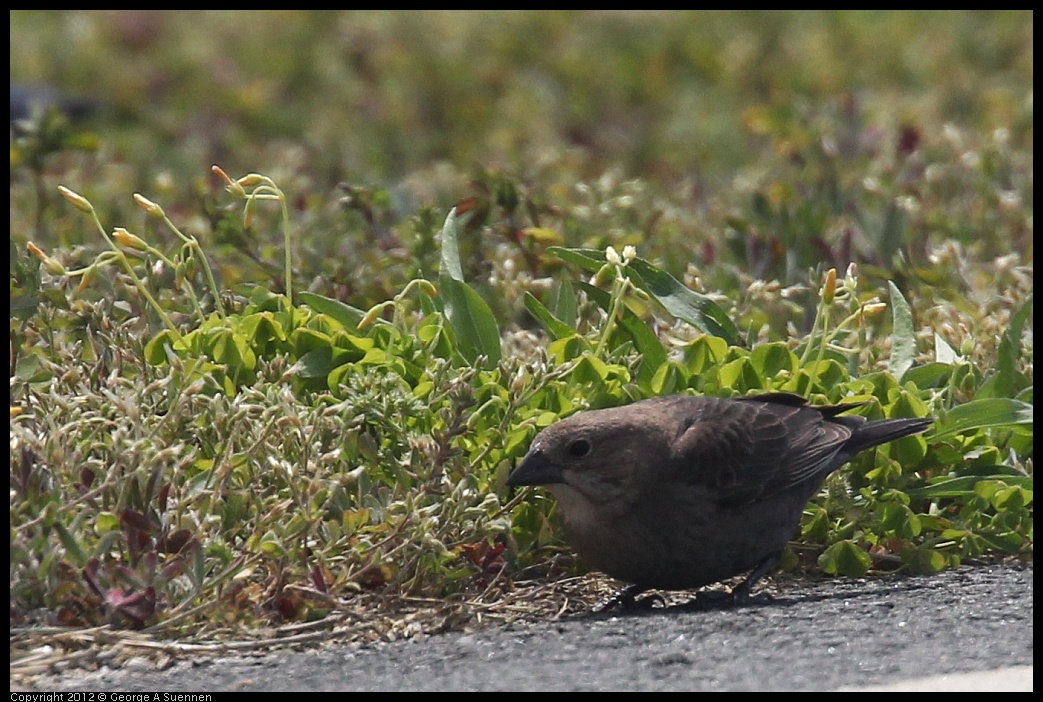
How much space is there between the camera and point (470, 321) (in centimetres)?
519

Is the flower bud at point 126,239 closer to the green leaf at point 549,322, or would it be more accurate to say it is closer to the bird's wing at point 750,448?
the green leaf at point 549,322

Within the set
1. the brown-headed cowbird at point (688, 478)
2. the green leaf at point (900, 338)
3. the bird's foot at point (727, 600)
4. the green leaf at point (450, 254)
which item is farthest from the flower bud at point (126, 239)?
the green leaf at point (900, 338)

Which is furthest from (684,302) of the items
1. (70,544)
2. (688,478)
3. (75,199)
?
(70,544)

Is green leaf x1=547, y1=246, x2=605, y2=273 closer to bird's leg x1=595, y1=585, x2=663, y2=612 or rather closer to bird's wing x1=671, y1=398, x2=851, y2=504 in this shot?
bird's wing x1=671, y1=398, x2=851, y2=504

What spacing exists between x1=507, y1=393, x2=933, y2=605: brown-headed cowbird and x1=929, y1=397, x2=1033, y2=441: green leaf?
0.27 meters

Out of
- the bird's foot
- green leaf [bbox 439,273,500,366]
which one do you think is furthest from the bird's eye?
green leaf [bbox 439,273,500,366]

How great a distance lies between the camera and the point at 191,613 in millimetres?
4066

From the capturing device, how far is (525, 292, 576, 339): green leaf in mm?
5215

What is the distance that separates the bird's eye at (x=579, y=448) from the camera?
4516mm

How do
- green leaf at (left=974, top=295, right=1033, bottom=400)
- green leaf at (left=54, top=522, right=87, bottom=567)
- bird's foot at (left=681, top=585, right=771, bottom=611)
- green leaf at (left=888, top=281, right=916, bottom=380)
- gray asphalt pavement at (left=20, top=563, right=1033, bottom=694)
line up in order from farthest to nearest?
1. green leaf at (left=888, top=281, right=916, bottom=380)
2. green leaf at (left=974, top=295, right=1033, bottom=400)
3. bird's foot at (left=681, top=585, right=771, bottom=611)
4. green leaf at (left=54, top=522, right=87, bottom=567)
5. gray asphalt pavement at (left=20, top=563, right=1033, bottom=694)

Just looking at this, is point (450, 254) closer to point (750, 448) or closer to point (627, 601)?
point (750, 448)

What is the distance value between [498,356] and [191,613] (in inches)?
57.0

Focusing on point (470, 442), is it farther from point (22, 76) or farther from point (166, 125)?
point (22, 76)

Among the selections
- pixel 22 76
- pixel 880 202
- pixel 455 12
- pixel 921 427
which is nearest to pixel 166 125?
pixel 22 76
